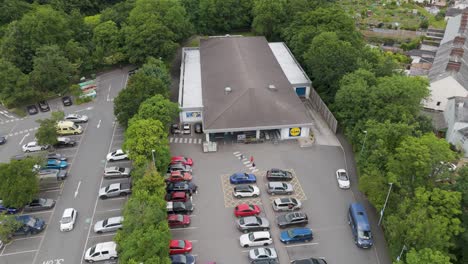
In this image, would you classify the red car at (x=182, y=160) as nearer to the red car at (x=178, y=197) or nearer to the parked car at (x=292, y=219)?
the red car at (x=178, y=197)

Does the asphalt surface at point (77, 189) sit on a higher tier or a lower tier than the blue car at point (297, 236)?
higher

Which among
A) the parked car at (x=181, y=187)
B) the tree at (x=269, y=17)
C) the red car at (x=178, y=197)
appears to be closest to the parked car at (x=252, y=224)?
the red car at (x=178, y=197)

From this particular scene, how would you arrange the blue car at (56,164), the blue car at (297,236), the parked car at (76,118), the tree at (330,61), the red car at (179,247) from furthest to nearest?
the tree at (330,61)
the parked car at (76,118)
the blue car at (56,164)
the blue car at (297,236)
the red car at (179,247)

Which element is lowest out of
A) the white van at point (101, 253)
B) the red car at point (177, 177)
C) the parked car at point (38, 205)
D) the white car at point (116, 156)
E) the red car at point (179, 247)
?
the red car at point (179, 247)

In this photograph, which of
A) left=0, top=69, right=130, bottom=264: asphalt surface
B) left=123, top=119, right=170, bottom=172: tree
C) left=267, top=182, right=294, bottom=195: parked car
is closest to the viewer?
left=0, top=69, right=130, bottom=264: asphalt surface

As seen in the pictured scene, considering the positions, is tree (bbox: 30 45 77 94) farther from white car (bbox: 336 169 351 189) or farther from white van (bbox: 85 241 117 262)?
white car (bbox: 336 169 351 189)

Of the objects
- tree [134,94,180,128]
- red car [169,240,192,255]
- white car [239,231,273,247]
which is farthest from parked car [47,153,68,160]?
white car [239,231,273,247]
